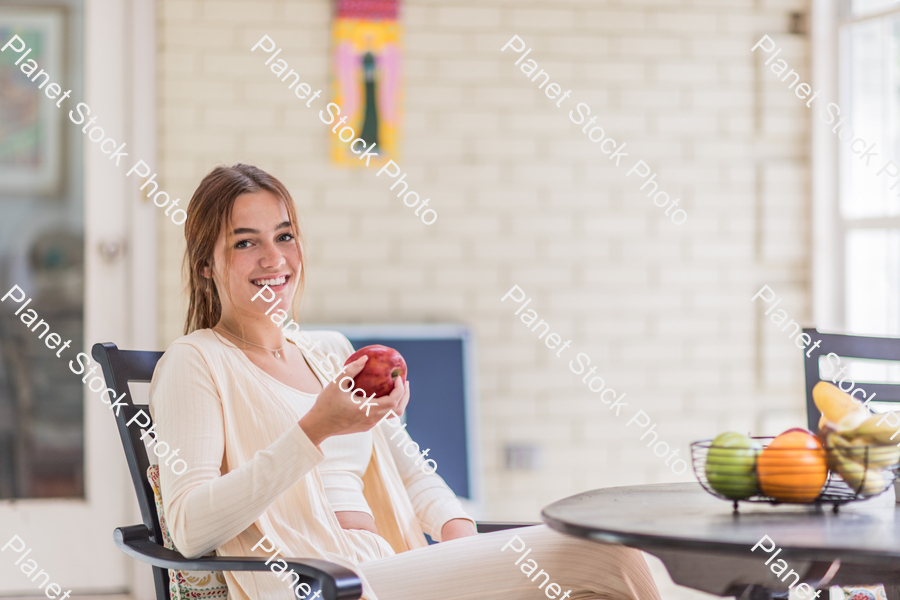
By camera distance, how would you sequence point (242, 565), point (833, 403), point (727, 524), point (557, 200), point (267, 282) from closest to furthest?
point (727, 524) → point (833, 403) → point (242, 565) → point (267, 282) → point (557, 200)

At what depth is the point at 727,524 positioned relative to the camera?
1.20m

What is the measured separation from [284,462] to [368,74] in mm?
2293

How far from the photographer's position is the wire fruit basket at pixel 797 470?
4.14 feet

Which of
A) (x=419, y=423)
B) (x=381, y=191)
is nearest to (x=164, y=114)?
(x=381, y=191)

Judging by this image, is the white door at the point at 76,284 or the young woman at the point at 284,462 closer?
the young woman at the point at 284,462

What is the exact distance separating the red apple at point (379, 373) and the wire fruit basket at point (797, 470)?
0.54 metres

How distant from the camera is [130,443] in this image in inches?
66.0

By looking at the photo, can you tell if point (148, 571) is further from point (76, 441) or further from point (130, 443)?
point (130, 443)

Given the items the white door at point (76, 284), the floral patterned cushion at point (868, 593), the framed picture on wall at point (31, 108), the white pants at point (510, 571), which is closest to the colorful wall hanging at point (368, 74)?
the white door at point (76, 284)

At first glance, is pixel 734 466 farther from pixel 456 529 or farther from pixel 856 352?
pixel 856 352

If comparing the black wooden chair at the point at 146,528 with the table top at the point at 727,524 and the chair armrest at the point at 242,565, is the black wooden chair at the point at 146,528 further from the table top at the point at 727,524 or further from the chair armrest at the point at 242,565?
the table top at the point at 727,524

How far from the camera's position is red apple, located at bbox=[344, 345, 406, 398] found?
1478 mm

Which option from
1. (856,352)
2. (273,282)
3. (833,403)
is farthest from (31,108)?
(833,403)

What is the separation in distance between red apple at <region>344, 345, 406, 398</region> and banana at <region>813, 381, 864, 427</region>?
0.68 meters
